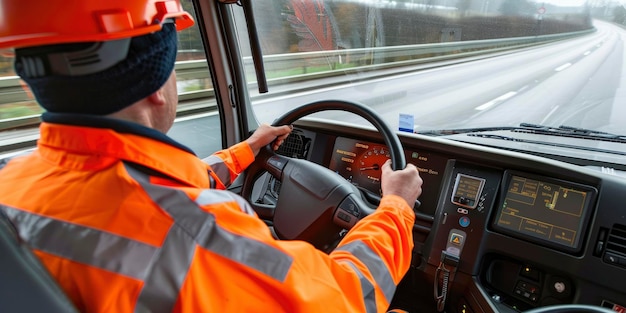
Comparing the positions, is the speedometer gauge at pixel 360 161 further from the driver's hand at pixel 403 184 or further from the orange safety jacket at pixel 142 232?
the orange safety jacket at pixel 142 232

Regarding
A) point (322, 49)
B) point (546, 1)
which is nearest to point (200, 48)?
point (322, 49)

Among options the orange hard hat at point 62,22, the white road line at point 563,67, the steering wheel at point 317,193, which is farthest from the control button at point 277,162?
the white road line at point 563,67

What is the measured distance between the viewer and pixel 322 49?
9.04 feet

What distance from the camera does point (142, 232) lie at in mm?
759

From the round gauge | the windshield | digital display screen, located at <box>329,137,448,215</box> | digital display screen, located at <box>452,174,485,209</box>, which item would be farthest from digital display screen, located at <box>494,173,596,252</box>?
the round gauge

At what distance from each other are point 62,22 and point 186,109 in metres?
2.07

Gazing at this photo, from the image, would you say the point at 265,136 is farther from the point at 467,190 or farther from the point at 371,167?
the point at 467,190

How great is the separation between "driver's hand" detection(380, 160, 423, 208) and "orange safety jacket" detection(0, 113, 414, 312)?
47 centimetres

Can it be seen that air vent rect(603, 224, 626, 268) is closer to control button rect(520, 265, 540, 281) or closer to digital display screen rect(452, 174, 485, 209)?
control button rect(520, 265, 540, 281)

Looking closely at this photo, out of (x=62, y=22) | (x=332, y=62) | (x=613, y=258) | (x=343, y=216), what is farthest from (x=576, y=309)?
(x=332, y=62)

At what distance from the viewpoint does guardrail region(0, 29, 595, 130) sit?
2162 mm

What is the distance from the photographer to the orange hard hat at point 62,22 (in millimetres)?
801

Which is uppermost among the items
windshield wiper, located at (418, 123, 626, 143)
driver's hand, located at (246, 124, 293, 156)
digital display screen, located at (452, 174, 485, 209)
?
driver's hand, located at (246, 124, 293, 156)

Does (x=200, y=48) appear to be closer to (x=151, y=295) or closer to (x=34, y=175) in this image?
(x=34, y=175)
